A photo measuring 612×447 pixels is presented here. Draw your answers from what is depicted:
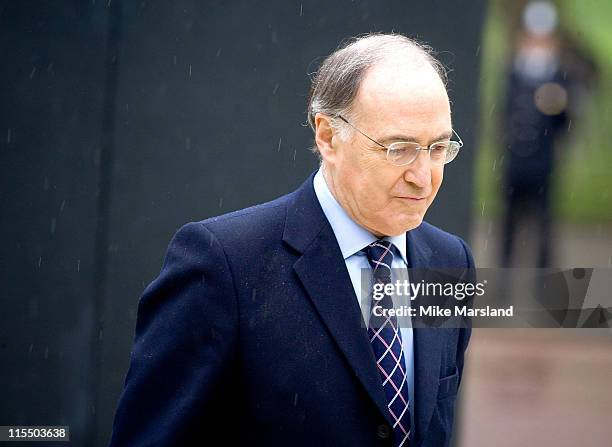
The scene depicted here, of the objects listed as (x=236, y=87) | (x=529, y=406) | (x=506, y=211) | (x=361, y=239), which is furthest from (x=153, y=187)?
(x=506, y=211)

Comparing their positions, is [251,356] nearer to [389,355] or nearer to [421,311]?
[389,355]

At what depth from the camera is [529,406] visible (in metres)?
6.34

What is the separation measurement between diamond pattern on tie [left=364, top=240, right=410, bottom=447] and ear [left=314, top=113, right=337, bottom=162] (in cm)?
27

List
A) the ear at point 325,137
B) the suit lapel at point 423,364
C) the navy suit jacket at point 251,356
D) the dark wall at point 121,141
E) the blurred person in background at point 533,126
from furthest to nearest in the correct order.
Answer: the blurred person in background at point 533,126 < the dark wall at point 121,141 < the ear at point 325,137 < the suit lapel at point 423,364 < the navy suit jacket at point 251,356

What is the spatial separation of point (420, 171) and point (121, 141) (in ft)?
6.17

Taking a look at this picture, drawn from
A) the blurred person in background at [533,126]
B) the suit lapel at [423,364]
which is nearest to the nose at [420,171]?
the suit lapel at [423,364]

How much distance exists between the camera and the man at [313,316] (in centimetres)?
218

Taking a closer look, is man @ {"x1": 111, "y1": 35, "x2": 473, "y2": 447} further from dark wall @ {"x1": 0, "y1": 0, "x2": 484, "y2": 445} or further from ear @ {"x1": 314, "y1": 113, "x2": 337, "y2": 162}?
dark wall @ {"x1": 0, "y1": 0, "x2": 484, "y2": 445}

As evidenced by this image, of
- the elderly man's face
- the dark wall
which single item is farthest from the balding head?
the dark wall

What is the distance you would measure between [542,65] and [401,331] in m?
7.64

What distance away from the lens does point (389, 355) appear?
227 cm

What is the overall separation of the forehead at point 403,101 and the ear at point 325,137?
12cm

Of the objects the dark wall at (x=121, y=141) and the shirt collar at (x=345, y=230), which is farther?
the dark wall at (x=121, y=141)

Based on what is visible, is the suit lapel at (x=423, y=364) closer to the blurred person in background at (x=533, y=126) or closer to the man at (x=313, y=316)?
the man at (x=313, y=316)
